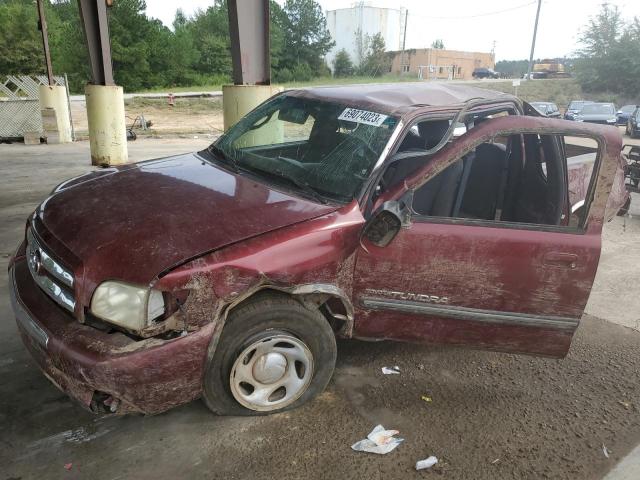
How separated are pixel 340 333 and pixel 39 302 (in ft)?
5.24

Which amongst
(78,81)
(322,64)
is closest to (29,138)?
(78,81)

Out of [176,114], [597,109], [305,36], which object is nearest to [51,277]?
[597,109]

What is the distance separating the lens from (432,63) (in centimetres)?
7194

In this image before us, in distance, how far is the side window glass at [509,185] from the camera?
3232 mm

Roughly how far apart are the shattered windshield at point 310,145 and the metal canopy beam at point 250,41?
3378 mm

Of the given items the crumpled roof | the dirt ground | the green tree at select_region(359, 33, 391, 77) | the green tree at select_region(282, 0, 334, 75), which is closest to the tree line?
the green tree at select_region(282, 0, 334, 75)

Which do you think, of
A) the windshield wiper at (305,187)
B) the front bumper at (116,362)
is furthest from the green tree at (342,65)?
the front bumper at (116,362)

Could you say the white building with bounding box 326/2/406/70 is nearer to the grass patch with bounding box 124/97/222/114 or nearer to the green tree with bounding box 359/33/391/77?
the green tree with bounding box 359/33/391/77

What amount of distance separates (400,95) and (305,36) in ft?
223

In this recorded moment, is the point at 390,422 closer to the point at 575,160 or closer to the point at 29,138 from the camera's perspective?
the point at 575,160

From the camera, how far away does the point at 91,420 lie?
266cm

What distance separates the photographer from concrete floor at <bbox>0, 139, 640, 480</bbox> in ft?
7.89

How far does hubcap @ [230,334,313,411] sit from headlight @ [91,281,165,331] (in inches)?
20.3

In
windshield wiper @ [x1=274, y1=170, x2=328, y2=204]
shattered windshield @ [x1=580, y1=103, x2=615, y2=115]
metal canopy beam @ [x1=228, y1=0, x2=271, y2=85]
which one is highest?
metal canopy beam @ [x1=228, y1=0, x2=271, y2=85]
